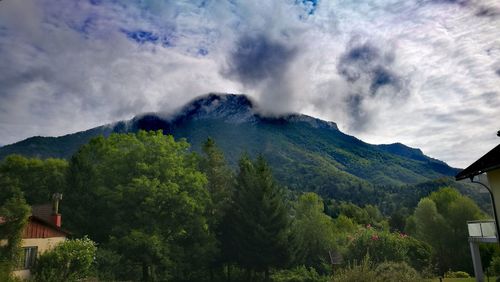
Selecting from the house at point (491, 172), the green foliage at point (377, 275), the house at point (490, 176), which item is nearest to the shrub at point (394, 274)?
the green foliage at point (377, 275)

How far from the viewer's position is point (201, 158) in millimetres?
44781

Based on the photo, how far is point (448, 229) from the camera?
46875 millimetres

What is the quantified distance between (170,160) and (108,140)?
463 inches

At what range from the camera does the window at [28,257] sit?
23291 mm

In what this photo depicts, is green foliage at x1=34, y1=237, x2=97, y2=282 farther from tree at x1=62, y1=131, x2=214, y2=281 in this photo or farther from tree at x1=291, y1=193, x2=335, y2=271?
tree at x1=291, y1=193, x2=335, y2=271

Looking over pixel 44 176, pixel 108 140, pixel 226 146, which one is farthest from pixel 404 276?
pixel 226 146

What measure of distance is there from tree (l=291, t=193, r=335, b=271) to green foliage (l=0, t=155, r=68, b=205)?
2577 cm

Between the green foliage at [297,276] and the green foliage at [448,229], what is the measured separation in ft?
49.7

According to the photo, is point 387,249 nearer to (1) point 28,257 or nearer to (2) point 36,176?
(1) point 28,257

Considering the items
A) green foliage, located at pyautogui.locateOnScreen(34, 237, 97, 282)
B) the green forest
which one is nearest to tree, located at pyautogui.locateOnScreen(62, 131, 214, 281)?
the green forest

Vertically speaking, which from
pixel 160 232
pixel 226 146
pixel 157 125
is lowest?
pixel 160 232

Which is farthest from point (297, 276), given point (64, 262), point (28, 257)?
point (28, 257)

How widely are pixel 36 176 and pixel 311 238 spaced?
1268 inches

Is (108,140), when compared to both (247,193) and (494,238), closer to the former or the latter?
(247,193)
